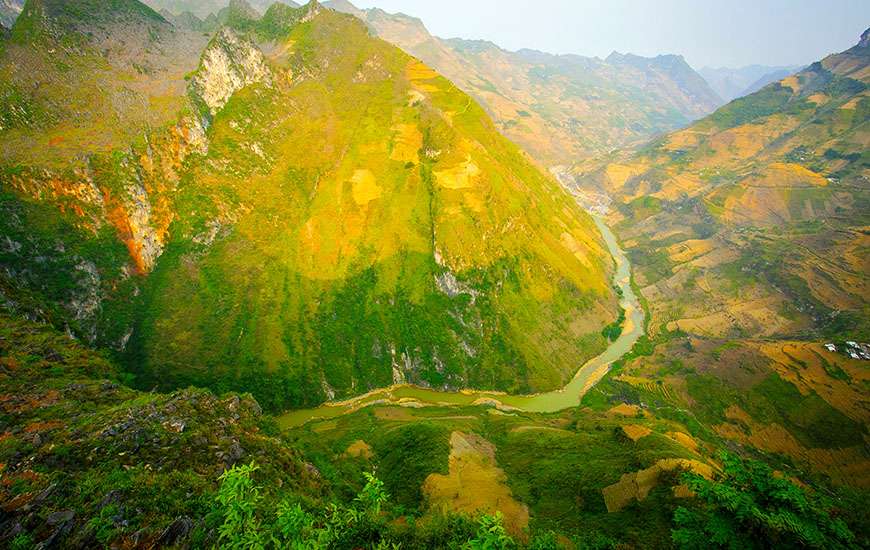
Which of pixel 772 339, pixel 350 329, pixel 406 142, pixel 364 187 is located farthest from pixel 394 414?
pixel 772 339

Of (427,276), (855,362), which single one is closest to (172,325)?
(427,276)

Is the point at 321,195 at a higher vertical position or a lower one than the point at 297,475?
higher

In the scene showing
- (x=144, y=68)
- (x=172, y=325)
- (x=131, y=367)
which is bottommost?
(x=131, y=367)

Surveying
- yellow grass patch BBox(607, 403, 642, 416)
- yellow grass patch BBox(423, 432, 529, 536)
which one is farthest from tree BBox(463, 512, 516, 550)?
yellow grass patch BBox(607, 403, 642, 416)

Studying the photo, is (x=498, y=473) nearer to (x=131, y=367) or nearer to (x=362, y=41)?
(x=131, y=367)

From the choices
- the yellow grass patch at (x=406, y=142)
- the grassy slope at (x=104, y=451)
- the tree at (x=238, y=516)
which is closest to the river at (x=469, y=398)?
the grassy slope at (x=104, y=451)

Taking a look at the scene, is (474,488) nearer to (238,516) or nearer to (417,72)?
(238,516)
